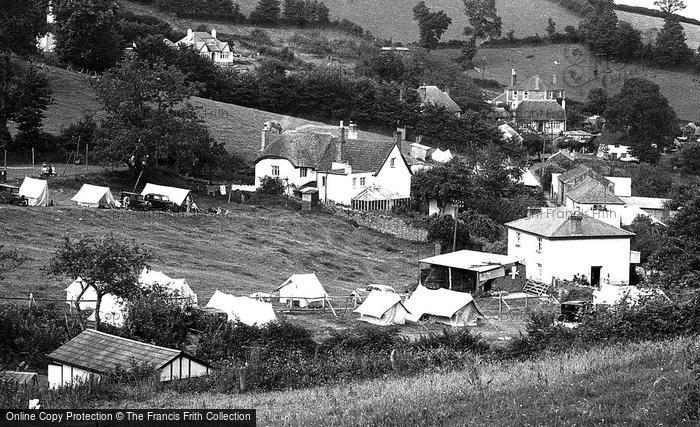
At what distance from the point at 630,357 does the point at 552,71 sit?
10176cm

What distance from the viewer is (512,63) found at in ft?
391

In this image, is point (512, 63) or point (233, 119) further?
point (512, 63)

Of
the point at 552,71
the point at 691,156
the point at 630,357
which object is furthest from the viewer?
the point at 552,71

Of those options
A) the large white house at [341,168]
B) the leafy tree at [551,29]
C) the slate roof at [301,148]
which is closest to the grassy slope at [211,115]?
the slate roof at [301,148]

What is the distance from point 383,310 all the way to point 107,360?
12.4m

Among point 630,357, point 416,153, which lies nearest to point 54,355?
point 630,357

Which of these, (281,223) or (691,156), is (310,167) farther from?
(691,156)

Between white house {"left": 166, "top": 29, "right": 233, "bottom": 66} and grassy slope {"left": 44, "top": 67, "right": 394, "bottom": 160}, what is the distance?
20.4 metres

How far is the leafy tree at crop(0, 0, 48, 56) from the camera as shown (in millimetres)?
55781

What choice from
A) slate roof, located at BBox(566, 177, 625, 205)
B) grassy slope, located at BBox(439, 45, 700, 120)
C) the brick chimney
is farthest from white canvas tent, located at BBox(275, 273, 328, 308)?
grassy slope, located at BBox(439, 45, 700, 120)

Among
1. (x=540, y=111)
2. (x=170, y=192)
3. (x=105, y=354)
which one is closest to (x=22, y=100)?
(x=170, y=192)

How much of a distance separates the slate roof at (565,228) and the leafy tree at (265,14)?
258 ft

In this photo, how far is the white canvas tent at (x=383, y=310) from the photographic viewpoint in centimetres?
3122

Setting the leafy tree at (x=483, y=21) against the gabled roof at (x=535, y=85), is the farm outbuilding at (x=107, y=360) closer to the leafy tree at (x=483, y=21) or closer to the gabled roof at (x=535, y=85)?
the gabled roof at (x=535, y=85)
